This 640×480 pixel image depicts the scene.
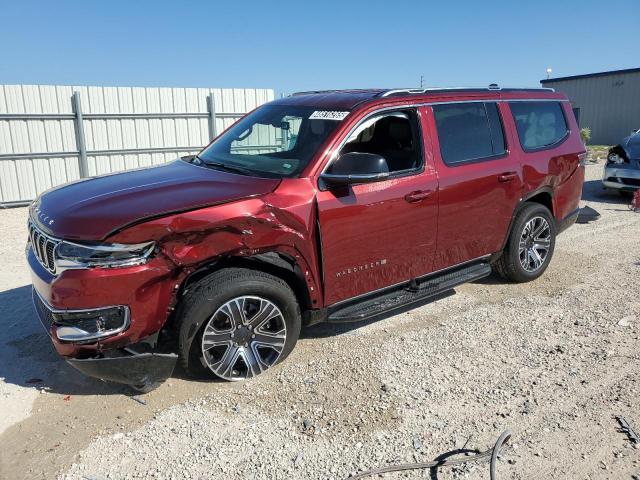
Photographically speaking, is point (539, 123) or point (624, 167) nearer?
point (539, 123)

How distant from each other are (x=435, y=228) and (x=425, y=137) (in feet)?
2.53

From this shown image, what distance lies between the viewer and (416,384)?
3791 mm

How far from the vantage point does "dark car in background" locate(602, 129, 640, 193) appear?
32.7 feet

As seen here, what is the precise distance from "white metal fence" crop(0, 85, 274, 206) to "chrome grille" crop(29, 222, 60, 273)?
8.88 metres

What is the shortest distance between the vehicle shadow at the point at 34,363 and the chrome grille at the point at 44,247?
3.02 feet

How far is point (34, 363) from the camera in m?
4.15

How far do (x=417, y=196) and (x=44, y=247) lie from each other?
9.02ft

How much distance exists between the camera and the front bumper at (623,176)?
9930 mm

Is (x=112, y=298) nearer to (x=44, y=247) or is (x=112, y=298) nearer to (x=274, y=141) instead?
(x=44, y=247)

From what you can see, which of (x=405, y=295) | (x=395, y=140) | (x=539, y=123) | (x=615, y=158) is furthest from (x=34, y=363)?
(x=615, y=158)

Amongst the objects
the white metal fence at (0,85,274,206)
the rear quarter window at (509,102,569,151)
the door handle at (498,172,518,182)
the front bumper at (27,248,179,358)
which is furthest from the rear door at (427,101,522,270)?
the white metal fence at (0,85,274,206)

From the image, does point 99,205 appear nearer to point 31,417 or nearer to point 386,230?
→ point 31,417

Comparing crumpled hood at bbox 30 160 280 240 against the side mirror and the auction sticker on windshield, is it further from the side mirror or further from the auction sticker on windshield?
the auction sticker on windshield

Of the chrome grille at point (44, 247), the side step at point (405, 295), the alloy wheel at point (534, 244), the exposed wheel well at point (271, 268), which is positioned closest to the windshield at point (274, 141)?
the exposed wheel well at point (271, 268)
